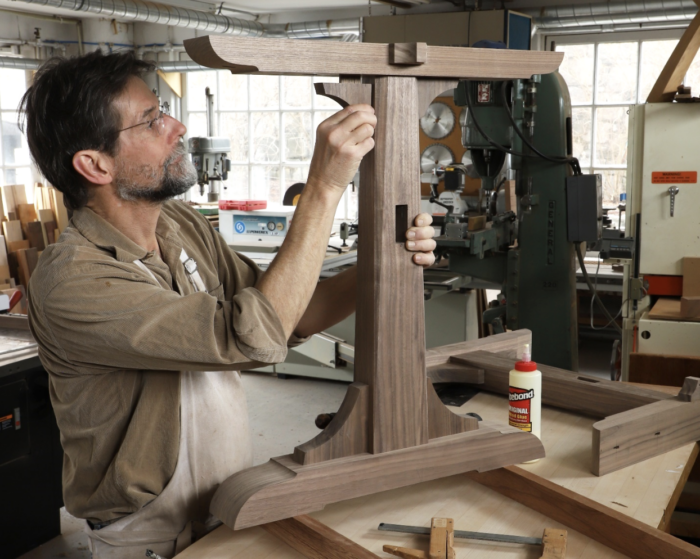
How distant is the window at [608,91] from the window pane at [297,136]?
269cm

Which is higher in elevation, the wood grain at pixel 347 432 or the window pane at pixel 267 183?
the window pane at pixel 267 183

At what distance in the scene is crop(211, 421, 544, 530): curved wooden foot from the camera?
0.98m

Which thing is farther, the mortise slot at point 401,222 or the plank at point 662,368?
the plank at point 662,368

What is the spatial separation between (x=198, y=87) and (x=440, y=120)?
10.8 ft

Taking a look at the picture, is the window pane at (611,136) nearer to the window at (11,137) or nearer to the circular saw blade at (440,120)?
the circular saw blade at (440,120)

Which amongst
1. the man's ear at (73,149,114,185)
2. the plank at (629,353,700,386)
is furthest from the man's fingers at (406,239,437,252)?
the plank at (629,353,700,386)

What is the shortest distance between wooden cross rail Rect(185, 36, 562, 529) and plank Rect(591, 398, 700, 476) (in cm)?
22

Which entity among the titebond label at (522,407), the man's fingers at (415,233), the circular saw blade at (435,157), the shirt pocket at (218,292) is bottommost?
the titebond label at (522,407)

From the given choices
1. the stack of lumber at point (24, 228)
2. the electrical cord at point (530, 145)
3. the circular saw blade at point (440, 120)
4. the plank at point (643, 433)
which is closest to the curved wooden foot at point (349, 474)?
the plank at point (643, 433)

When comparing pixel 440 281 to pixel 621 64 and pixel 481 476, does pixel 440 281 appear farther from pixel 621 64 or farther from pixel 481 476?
pixel 621 64

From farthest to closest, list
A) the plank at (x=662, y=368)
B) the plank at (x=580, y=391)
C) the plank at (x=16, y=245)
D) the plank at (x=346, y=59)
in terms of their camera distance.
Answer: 1. the plank at (x=16, y=245)
2. the plank at (x=662, y=368)
3. the plank at (x=580, y=391)
4. the plank at (x=346, y=59)

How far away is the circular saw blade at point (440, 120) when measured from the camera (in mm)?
5766

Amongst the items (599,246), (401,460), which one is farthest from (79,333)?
(599,246)

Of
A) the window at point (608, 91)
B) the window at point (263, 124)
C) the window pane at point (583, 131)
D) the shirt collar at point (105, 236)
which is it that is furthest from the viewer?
the window at point (263, 124)
